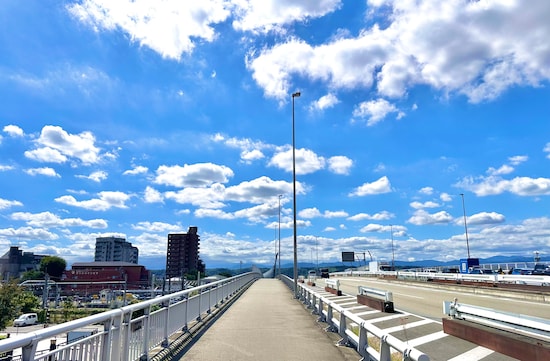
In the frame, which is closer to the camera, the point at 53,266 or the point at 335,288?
the point at 335,288

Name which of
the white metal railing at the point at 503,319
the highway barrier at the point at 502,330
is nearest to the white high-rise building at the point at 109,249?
the white metal railing at the point at 503,319

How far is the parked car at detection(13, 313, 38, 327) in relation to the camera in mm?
60228

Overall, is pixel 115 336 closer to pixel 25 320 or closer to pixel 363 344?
pixel 363 344

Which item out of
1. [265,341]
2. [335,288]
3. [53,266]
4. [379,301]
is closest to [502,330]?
[265,341]

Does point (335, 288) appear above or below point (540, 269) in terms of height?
below

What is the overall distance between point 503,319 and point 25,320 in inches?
2774

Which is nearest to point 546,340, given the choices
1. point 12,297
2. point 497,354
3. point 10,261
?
point 497,354

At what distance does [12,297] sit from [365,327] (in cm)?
6046

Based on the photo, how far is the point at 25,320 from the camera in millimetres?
62000

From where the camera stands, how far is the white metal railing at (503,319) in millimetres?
7465

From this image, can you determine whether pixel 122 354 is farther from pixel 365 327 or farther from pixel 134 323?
pixel 365 327

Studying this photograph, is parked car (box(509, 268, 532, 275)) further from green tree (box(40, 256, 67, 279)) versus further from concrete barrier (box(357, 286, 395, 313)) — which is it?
green tree (box(40, 256, 67, 279))

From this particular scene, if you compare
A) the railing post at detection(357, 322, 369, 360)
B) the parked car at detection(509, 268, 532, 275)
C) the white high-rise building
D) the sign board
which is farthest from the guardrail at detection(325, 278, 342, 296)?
the white high-rise building

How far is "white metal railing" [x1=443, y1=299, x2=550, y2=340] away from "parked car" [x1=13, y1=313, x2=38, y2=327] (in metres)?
66.5
